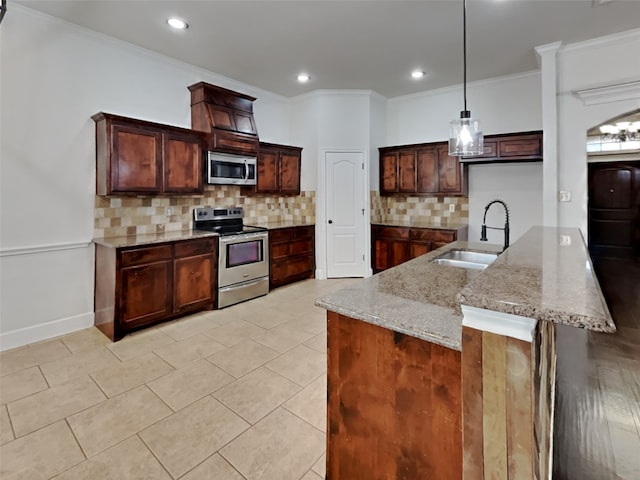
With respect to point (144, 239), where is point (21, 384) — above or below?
below

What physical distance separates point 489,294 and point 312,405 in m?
1.72

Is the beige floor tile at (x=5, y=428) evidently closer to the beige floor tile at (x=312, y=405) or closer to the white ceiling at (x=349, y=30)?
the beige floor tile at (x=312, y=405)

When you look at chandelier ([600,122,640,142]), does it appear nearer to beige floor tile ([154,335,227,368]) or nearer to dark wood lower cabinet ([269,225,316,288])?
dark wood lower cabinet ([269,225,316,288])

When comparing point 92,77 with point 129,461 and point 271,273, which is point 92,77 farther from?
point 129,461

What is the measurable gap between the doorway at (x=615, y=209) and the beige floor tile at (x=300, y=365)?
24.6 feet

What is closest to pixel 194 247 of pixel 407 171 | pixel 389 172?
pixel 389 172

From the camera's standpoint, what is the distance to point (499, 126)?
492cm

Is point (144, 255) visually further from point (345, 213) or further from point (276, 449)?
point (345, 213)

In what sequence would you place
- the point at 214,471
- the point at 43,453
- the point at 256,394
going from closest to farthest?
the point at 214,471, the point at 43,453, the point at 256,394

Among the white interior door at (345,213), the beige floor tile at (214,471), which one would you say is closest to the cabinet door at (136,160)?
the white interior door at (345,213)

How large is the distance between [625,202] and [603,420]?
7.75 meters

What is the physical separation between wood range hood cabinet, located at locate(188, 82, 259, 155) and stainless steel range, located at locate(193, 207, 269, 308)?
3.01 ft

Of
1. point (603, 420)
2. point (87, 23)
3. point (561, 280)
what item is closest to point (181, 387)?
point (561, 280)

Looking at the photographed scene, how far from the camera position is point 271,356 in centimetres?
289
